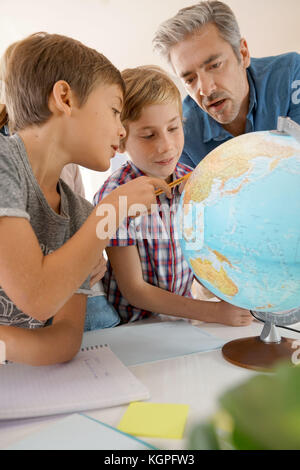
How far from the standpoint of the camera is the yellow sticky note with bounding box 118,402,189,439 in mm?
587

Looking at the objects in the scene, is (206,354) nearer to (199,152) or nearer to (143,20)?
(199,152)

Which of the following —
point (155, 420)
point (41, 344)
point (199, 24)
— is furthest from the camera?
point (199, 24)

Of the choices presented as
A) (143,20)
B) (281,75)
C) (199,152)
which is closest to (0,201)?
(199,152)

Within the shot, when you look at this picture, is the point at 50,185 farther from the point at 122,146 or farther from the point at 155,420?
the point at 155,420

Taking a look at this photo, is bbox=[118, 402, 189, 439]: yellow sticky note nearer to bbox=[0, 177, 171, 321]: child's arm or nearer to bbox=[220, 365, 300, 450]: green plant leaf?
bbox=[0, 177, 171, 321]: child's arm

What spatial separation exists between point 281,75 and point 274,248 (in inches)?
52.1

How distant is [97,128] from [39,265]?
370 mm

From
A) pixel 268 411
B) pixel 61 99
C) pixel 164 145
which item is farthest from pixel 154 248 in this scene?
pixel 268 411

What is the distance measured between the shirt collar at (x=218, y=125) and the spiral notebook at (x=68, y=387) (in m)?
1.21

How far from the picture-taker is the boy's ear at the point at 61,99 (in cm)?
94

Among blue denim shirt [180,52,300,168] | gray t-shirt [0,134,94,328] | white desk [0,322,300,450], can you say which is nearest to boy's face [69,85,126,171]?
gray t-shirt [0,134,94,328]

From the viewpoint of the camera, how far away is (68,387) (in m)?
0.74

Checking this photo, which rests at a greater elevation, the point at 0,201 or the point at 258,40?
the point at 258,40

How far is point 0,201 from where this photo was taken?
2.61 feet
